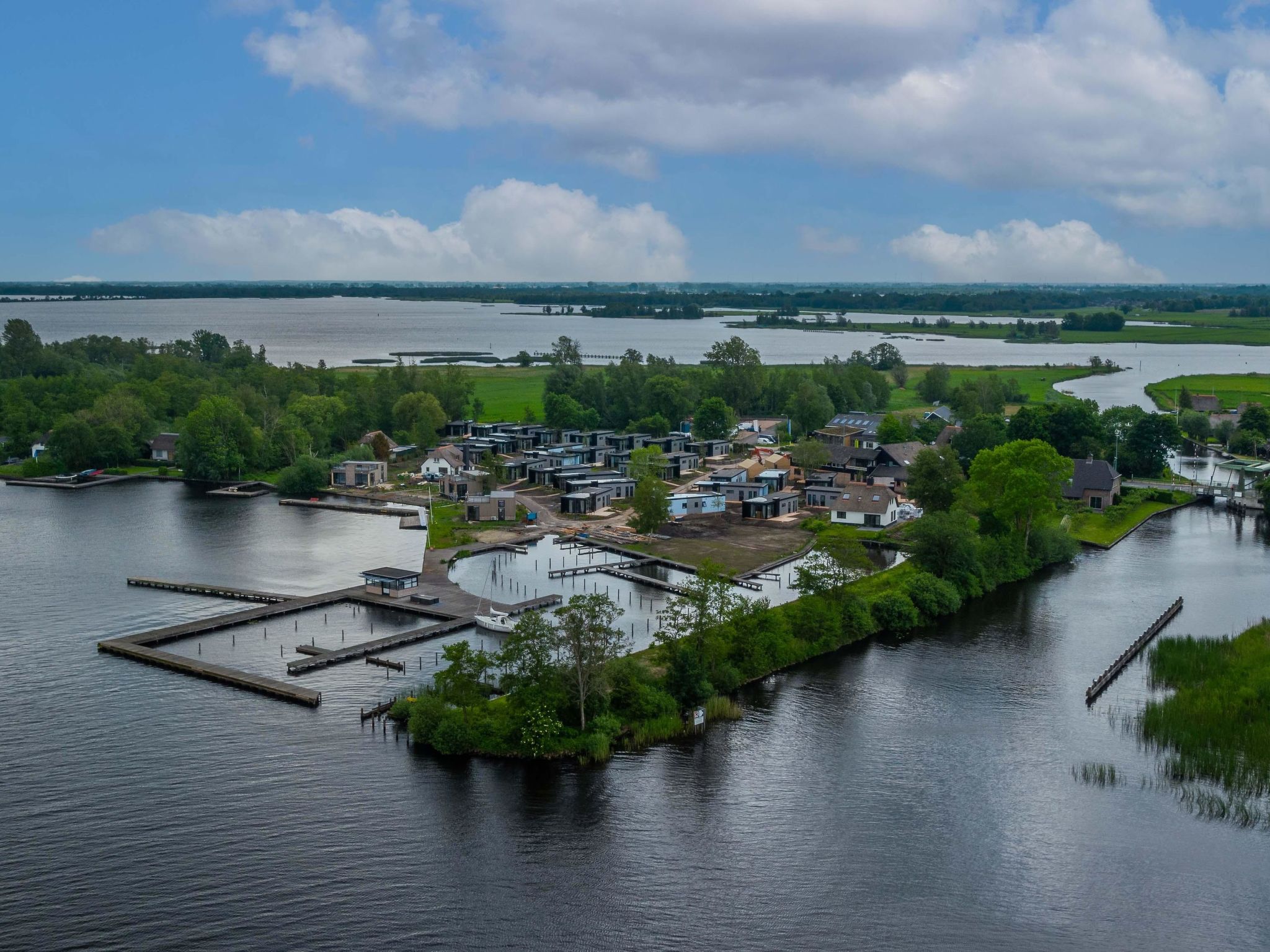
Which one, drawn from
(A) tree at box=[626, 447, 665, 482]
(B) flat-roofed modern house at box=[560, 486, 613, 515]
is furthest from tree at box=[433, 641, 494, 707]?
(A) tree at box=[626, 447, 665, 482]

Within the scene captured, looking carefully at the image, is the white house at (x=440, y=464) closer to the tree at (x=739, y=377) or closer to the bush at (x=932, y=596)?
the tree at (x=739, y=377)

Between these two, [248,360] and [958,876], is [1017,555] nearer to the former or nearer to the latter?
[958,876]

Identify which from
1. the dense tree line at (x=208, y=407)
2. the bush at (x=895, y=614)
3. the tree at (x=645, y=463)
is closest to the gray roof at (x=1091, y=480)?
the tree at (x=645, y=463)

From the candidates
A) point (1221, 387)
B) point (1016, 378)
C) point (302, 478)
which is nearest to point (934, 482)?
point (302, 478)

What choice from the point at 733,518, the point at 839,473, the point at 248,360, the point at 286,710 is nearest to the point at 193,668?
the point at 286,710

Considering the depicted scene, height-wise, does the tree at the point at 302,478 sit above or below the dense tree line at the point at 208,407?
below

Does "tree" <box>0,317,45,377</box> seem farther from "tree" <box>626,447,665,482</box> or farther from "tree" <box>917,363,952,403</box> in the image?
"tree" <box>917,363,952,403</box>

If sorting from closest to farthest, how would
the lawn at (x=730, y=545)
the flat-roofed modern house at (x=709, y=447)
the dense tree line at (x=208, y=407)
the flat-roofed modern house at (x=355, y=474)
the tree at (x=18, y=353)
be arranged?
1. the lawn at (x=730, y=545)
2. the flat-roofed modern house at (x=355, y=474)
3. the dense tree line at (x=208, y=407)
4. the flat-roofed modern house at (x=709, y=447)
5. the tree at (x=18, y=353)
